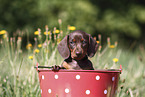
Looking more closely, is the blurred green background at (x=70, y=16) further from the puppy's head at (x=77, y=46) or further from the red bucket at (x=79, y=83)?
the red bucket at (x=79, y=83)

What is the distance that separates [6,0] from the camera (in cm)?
951

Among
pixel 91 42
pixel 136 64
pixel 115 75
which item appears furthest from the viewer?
pixel 136 64

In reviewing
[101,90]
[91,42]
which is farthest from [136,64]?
[101,90]

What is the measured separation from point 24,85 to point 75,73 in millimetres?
1111

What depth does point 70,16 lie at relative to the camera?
29.3 feet

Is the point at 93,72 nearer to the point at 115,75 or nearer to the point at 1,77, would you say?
the point at 115,75

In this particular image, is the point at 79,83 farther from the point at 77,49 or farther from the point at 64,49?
the point at 64,49

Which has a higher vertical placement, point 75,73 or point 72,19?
point 72,19

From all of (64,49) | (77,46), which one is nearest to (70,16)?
(64,49)

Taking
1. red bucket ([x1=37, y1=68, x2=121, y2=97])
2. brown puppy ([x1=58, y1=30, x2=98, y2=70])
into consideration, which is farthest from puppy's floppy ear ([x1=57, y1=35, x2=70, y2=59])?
red bucket ([x1=37, y1=68, x2=121, y2=97])

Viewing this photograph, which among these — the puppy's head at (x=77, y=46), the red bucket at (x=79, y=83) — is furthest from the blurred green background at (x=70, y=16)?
the red bucket at (x=79, y=83)

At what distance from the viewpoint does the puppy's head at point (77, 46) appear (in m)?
2.11

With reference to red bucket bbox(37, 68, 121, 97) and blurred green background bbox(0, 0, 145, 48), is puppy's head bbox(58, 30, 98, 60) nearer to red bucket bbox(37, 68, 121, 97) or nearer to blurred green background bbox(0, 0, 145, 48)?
red bucket bbox(37, 68, 121, 97)

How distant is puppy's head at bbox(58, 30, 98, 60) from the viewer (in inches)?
83.0
